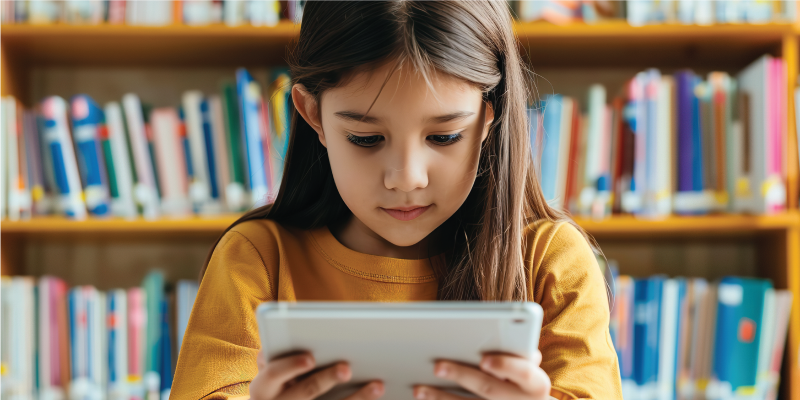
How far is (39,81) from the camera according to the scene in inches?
62.7

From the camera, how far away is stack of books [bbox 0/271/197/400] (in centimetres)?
133

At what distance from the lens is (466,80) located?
0.71 metres

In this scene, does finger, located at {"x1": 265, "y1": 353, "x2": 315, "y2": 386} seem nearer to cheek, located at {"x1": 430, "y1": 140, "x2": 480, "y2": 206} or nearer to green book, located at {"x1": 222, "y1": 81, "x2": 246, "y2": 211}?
cheek, located at {"x1": 430, "y1": 140, "x2": 480, "y2": 206}

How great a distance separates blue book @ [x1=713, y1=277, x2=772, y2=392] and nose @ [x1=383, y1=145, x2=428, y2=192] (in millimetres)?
969

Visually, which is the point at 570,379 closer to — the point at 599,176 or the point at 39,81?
the point at 599,176

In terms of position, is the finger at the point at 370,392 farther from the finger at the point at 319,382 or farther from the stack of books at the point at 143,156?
the stack of books at the point at 143,156

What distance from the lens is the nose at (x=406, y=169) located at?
0.67 m

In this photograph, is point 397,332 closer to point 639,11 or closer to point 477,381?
point 477,381

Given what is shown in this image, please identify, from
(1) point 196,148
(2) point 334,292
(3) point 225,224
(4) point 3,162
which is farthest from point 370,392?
(4) point 3,162

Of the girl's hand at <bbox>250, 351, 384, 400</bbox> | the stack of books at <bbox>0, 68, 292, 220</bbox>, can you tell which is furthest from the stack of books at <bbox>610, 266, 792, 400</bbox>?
the girl's hand at <bbox>250, 351, 384, 400</bbox>

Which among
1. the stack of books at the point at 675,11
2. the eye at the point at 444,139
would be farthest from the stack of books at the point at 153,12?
the eye at the point at 444,139

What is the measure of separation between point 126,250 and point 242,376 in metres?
1.06

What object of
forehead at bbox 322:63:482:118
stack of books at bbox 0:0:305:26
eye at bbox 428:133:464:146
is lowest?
eye at bbox 428:133:464:146

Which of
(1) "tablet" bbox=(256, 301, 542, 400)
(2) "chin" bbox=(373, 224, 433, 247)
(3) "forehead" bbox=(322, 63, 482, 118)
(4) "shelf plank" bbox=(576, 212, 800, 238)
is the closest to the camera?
(1) "tablet" bbox=(256, 301, 542, 400)
